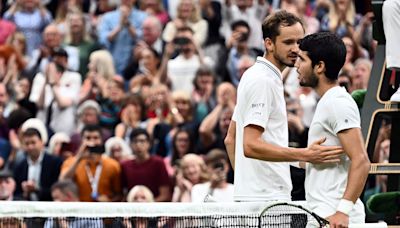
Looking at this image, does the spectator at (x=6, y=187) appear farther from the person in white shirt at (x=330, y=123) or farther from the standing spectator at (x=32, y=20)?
the person in white shirt at (x=330, y=123)

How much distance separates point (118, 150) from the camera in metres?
16.9

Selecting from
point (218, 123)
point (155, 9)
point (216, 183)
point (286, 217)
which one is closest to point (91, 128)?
point (218, 123)

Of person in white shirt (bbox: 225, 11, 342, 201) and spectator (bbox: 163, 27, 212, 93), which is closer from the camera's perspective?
person in white shirt (bbox: 225, 11, 342, 201)

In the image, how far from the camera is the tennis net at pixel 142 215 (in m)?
8.34

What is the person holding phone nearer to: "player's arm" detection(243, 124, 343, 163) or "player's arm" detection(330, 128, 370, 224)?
"player's arm" detection(243, 124, 343, 163)

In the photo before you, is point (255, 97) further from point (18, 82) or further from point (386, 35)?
point (18, 82)

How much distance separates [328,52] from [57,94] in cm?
1053

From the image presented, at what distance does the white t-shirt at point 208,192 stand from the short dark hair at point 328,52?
229 inches

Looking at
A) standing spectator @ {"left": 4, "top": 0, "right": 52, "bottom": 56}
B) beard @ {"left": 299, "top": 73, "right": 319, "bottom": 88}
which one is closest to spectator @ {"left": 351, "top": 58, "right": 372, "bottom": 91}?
standing spectator @ {"left": 4, "top": 0, "right": 52, "bottom": 56}

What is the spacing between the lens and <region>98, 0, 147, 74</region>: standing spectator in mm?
20375

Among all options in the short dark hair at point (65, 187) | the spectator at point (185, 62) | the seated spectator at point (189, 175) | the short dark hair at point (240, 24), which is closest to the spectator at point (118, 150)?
the seated spectator at point (189, 175)

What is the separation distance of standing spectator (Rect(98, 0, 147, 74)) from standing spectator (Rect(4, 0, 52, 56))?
92cm

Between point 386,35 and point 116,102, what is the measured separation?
28.4 feet

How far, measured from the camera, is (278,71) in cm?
916
